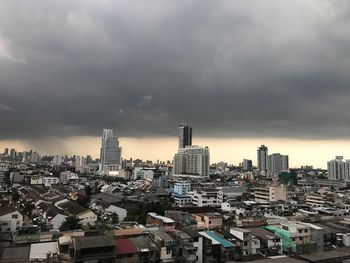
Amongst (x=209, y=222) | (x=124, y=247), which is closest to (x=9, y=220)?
(x=124, y=247)

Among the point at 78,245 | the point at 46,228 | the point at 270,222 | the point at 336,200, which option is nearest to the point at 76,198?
the point at 46,228

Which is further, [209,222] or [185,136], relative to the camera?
[185,136]

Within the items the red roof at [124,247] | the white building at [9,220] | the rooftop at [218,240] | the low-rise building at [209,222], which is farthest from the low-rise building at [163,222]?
the white building at [9,220]

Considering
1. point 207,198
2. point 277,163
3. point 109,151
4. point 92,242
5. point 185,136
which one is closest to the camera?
point 92,242

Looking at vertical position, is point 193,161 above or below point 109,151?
below

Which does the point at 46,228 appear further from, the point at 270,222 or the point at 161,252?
the point at 270,222

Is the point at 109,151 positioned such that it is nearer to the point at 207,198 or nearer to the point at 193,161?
the point at 193,161

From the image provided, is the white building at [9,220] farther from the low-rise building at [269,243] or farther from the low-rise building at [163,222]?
the low-rise building at [269,243]
